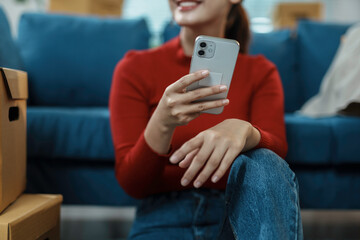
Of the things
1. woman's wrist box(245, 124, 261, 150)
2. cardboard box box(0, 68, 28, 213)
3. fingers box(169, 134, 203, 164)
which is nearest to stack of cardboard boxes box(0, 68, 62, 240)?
cardboard box box(0, 68, 28, 213)

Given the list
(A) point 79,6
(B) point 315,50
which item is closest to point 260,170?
(B) point 315,50

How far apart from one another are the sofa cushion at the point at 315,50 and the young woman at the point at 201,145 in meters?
0.84

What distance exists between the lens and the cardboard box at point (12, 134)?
60 cm

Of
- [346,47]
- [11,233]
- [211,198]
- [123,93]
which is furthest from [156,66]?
[346,47]

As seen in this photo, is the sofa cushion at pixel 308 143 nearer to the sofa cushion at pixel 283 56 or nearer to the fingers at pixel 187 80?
the sofa cushion at pixel 283 56

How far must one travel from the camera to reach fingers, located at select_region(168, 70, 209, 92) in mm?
479

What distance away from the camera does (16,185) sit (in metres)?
0.67

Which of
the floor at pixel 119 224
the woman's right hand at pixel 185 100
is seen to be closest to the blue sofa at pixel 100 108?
the floor at pixel 119 224

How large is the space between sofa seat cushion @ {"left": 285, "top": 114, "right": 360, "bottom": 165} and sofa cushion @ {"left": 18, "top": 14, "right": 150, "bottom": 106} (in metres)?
0.77

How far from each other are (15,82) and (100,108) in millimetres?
752

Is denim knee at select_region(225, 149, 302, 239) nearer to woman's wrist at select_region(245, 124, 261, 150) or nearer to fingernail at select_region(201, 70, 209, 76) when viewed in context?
woman's wrist at select_region(245, 124, 261, 150)

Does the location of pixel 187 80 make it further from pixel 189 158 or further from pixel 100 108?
pixel 100 108

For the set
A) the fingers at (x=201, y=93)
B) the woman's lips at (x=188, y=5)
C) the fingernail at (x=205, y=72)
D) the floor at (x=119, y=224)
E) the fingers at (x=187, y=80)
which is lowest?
the floor at (x=119, y=224)

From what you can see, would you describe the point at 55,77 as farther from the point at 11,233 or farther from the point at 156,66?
the point at 11,233
